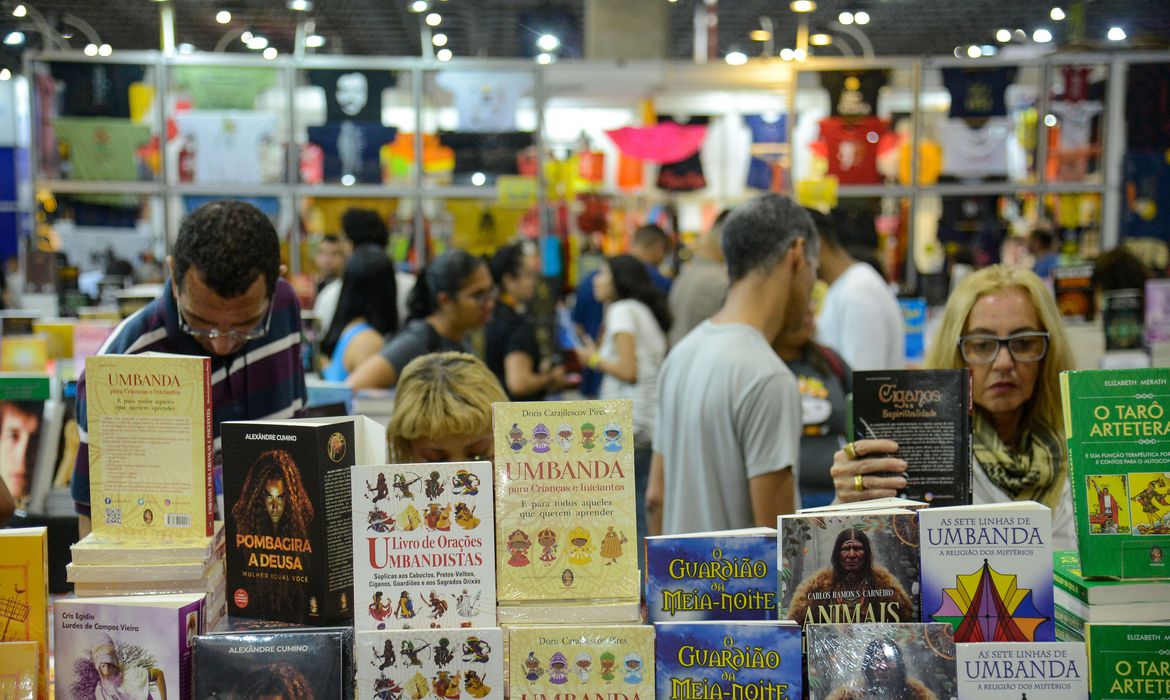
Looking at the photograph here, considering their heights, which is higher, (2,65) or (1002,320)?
(2,65)

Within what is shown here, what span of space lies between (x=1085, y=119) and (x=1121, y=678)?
7390 mm

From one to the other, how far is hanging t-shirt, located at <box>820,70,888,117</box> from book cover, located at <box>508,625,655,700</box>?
702cm

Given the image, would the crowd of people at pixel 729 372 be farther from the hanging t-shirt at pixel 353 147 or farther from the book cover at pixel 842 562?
the hanging t-shirt at pixel 353 147

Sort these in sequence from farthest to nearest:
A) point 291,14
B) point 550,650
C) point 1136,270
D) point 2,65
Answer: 1. point 291,14
2. point 2,65
3. point 1136,270
4. point 550,650

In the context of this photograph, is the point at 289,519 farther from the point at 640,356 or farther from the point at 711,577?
the point at 640,356

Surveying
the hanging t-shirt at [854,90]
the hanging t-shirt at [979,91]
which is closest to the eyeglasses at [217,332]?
the hanging t-shirt at [854,90]

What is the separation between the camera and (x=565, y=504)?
1.58 metres

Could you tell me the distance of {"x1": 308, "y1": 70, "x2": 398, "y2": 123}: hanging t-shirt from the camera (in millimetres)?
7684

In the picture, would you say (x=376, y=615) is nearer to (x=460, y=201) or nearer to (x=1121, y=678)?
(x=1121, y=678)

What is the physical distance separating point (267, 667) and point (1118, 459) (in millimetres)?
1296

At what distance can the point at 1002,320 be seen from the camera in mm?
2330

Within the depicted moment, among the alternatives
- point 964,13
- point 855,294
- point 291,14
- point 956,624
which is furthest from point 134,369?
point 964,13

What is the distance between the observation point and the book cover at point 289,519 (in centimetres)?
157

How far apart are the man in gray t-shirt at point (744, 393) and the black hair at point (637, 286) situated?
2493 mm
